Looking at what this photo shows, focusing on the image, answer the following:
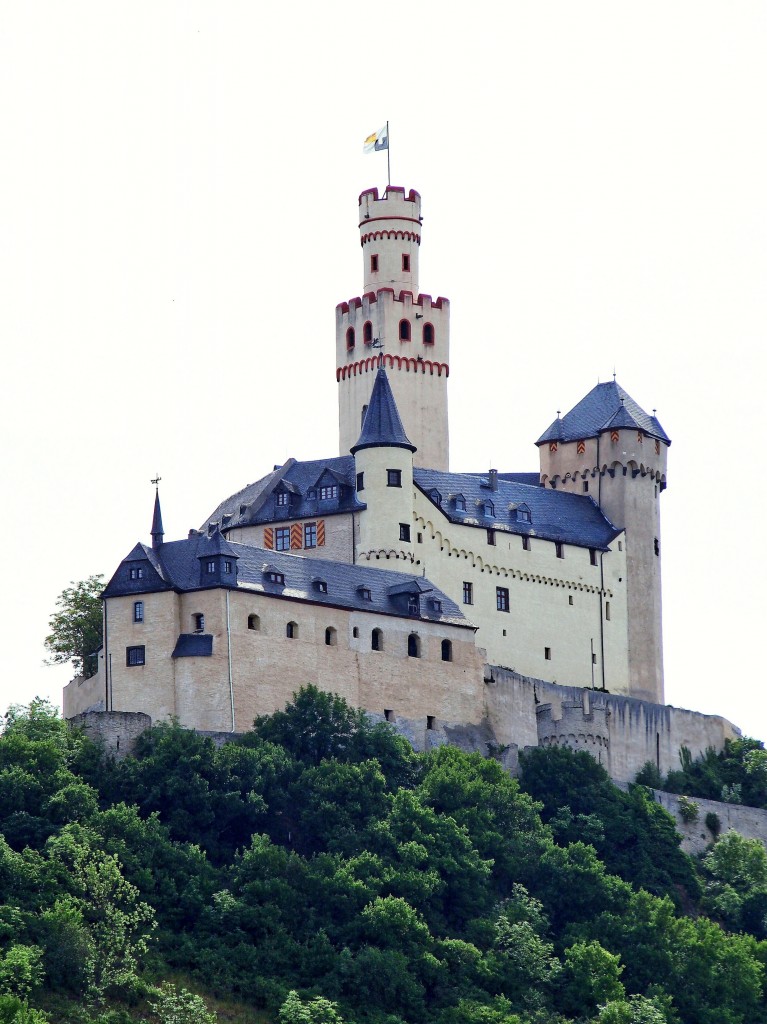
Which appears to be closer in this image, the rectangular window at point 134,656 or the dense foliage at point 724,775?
the rectangular window at point 134,656

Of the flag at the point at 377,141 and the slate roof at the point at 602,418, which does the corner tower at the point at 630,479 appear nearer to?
the slate roof at the point at 602,418

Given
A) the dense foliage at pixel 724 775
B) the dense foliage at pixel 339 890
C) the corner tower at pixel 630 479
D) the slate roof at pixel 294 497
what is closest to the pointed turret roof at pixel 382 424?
the slate roof at pixel 294 497

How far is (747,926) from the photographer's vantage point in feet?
370

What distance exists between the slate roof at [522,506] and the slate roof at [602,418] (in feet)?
8.87

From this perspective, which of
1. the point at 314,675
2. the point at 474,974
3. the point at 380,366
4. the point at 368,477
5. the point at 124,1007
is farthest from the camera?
the point at 380,366

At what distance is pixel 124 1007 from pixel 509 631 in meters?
29.2

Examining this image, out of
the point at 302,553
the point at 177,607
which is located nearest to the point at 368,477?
the point at 302,553

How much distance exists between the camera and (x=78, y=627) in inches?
4579

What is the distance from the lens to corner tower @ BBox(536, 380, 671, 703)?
4904 inches

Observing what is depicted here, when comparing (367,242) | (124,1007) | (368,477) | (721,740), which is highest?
(367,242)

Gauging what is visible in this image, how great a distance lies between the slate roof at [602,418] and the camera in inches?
5000

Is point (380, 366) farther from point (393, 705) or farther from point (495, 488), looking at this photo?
point (393, 705)

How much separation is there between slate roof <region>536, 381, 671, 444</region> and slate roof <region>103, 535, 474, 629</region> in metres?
13.9

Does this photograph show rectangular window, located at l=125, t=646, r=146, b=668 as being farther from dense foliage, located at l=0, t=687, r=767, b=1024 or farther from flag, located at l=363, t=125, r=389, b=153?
flag, located at l=363, t=125, r=389, b=153
